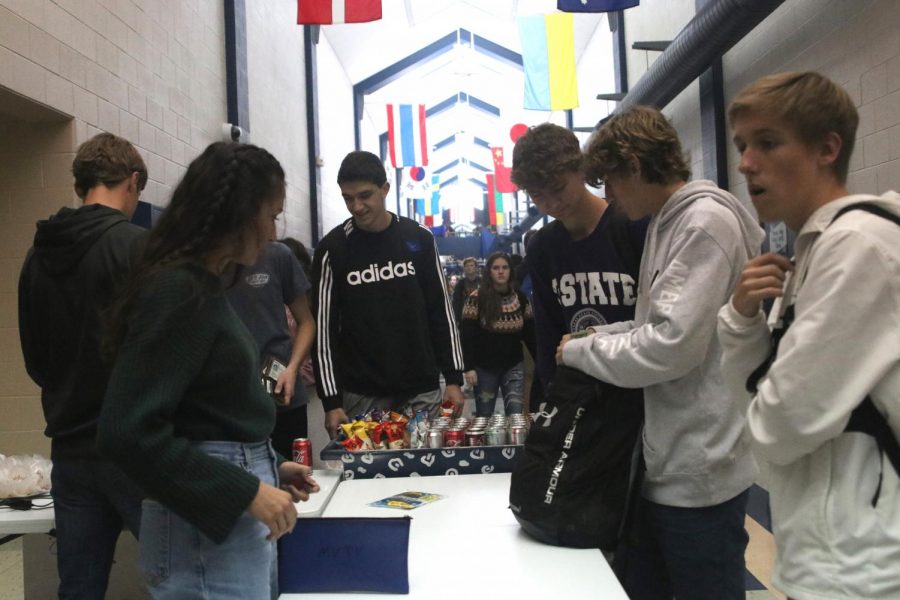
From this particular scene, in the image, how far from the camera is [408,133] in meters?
12.1

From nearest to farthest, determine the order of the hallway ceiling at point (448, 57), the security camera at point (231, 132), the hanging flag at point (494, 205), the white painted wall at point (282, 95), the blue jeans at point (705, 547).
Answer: the blue jeans at point (705, 547) < the security camera at point (231, 132) < the white painted wall at point (282, 95) < the hallway ceiling at point (448, 57) < the hanging flag at point (494, 205)

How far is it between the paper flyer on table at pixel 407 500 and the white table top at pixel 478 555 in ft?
0.07

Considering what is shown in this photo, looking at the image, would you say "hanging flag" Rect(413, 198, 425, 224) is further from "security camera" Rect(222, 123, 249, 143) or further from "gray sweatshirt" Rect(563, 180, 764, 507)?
"gray sweatshirt" Rect(563, 180, 764, 507)

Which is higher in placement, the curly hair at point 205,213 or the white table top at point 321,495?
the curly hair at point 205,213

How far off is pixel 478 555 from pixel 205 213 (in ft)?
2.91

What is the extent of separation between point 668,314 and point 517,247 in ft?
44.3

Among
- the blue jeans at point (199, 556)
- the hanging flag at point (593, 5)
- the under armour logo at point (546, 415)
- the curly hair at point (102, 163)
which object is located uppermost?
the hanging flag at point (593, 5)

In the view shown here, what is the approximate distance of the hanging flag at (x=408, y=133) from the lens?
1198 centimetres

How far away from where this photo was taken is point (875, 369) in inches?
36.3

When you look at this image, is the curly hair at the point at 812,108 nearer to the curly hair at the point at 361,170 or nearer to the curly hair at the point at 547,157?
the curly hair at the point at 547,157

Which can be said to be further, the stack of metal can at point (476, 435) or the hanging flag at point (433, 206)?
the hanging flag at point (433, 206)

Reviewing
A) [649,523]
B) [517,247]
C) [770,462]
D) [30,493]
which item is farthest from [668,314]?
[517,247]

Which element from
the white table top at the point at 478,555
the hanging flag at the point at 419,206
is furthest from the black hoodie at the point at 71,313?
the hanging flag at the point at 419,206

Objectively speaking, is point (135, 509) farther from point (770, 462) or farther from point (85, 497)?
point (770, 462)
